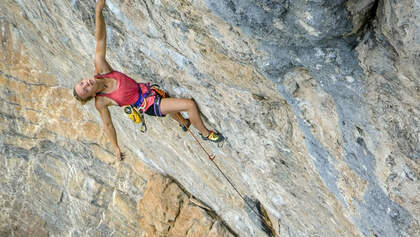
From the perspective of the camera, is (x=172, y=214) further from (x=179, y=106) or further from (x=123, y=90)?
(x=123, y=90)

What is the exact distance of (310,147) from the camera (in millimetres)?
3508

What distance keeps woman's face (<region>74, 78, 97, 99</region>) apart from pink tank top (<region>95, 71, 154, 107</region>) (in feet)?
0.71

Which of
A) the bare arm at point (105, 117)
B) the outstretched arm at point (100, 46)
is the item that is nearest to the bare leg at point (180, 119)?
the bare arm at point (105, 117)

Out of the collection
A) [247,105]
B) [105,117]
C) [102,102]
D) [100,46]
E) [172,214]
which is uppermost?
[247,105]

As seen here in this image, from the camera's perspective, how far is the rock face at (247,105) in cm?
256

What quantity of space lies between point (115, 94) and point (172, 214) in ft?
12.3

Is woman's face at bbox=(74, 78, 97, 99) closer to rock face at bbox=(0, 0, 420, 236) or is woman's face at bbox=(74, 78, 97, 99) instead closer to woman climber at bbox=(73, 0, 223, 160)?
woman climber at bbox=(73, 0, 223, 160)

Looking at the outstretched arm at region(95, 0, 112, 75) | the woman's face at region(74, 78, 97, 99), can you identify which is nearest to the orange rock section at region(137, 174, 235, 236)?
the outstretched arm at region(95, 0, 112, 75)

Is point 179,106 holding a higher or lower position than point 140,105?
higher

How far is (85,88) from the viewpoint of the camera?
11.8ft

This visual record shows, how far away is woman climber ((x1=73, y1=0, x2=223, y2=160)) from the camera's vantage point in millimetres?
3662

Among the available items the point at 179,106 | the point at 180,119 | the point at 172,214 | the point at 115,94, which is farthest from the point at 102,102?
the point at 172,214

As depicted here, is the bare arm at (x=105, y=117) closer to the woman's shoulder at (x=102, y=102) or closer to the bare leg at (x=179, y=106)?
the woman's shoulder at (x=102, y=102)

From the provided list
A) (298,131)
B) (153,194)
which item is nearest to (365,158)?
(298,131)
